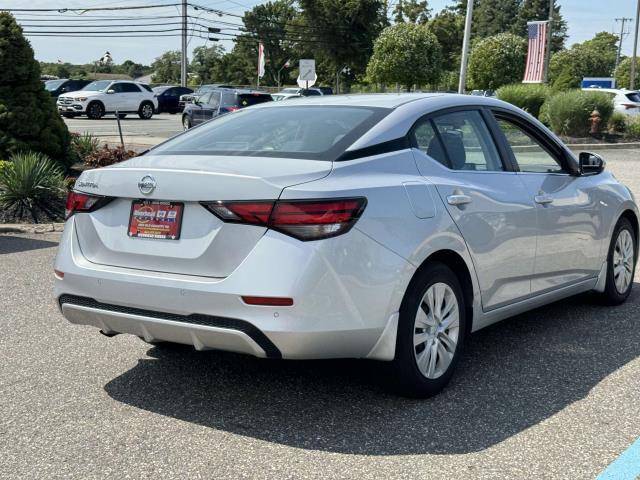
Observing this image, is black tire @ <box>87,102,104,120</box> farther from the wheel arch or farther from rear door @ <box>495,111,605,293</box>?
the wheel arch

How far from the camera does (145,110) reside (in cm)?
3875

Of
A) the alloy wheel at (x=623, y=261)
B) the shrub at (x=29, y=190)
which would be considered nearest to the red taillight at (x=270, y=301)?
the alloy wheel at (x=623, y=261)

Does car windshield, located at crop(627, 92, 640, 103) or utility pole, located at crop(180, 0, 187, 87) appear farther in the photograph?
utility pole, located at crop(180, 0, 187, 87)

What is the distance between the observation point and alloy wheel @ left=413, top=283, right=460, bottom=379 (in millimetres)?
4328

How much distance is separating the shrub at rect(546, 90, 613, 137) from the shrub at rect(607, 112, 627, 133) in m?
0.53

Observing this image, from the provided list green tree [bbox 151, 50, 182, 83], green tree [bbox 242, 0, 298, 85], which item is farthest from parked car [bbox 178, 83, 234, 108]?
green tree [bbox 151, 50, 182, 83]

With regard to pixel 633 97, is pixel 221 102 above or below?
below

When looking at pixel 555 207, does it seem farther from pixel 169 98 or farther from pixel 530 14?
pixel 530 14

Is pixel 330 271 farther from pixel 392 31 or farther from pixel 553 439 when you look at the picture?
pixel 392 31

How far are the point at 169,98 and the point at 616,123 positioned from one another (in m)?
25.1

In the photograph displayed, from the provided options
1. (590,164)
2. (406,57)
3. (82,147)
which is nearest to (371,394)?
(590,164)

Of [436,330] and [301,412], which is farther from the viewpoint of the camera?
[436,330]

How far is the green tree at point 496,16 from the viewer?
11478 cm

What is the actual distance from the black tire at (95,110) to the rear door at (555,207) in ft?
106
